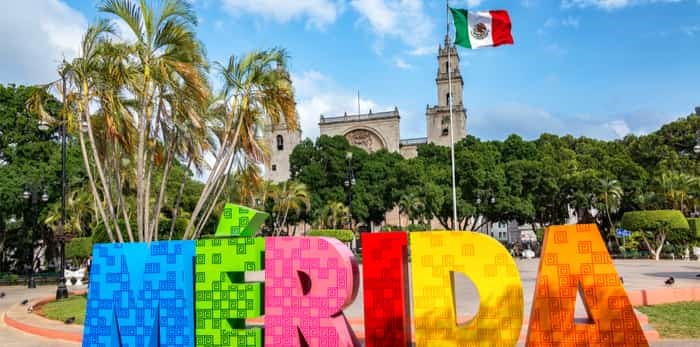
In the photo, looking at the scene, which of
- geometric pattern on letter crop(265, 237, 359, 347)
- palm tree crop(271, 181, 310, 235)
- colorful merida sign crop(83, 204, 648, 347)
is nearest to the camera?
colorful merida sign crop(83, 204, 648, 347)

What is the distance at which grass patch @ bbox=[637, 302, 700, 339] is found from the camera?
9.12m

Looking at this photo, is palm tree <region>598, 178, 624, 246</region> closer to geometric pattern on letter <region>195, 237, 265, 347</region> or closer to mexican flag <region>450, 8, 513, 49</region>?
mexican flag <region>450, 8, 513, 49</region>

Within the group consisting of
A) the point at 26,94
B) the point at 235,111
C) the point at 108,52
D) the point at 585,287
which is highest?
the point at 26,94

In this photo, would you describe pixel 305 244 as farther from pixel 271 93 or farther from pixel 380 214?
pixel 380 214

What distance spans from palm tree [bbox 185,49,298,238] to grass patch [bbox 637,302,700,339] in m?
8.37

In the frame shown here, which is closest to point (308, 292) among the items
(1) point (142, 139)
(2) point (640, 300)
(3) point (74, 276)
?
(1) point (142, 139)

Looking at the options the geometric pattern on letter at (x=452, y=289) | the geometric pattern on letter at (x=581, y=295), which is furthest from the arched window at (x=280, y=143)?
the geometric pattern on letter at (x=581, y=295)

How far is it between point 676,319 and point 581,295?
16.7ft

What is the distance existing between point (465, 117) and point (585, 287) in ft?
206

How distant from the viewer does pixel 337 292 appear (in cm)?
669

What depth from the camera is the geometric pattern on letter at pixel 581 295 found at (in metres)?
6.40

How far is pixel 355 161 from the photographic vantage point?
50.9 metres

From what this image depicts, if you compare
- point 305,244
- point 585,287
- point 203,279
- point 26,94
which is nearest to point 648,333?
point 585,287

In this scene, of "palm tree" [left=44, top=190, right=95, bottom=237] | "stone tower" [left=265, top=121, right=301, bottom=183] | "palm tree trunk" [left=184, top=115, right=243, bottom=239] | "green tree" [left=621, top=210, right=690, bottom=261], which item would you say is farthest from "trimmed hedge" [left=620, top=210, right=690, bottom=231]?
"stone tower" [left=265, top=121, right=301, bottom=183]
